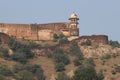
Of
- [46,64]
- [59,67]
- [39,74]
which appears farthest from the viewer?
[46,64]

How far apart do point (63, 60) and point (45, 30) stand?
7.40 metres

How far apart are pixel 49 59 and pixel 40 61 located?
1181mm

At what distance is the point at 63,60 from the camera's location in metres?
80.9

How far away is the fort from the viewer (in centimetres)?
8581

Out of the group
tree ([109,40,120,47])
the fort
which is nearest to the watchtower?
the fort

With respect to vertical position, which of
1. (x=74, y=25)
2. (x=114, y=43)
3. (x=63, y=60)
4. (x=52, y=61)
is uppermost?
(x=74, y=25)

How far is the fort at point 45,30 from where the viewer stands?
85.8 meters

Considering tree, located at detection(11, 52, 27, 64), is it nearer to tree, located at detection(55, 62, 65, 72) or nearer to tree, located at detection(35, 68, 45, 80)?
tree, located at detection(35, 68, 45, 80)

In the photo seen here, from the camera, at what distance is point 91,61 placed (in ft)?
263

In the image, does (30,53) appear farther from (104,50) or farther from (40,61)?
(104,50)

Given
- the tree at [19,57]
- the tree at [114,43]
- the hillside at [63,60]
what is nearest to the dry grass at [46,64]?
the hillside at [63,60]

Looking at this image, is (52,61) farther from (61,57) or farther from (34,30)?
(34,30)

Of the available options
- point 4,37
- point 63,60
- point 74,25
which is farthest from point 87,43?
point 4,37

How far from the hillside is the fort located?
1.11m
